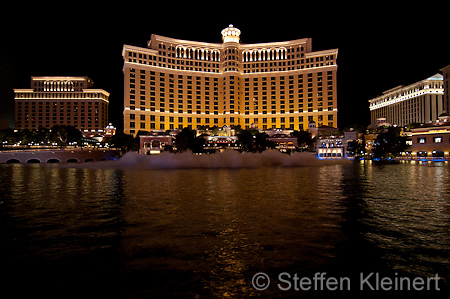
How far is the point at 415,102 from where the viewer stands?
143000 millimetres

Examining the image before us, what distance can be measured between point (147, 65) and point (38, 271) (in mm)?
138477

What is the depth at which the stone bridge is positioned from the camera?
3201 inches

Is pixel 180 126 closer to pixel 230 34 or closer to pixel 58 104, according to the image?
pixel 230 34

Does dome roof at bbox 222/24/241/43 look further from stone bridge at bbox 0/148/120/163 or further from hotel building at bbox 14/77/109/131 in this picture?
stone bridge at bbox 0/148/120/163

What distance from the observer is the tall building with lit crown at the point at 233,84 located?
13688cm

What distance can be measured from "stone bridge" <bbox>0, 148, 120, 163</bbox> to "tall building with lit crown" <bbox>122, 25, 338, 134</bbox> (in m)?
47.1

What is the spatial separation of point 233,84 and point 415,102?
9145cm

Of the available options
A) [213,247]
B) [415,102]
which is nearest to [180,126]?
[415,102]

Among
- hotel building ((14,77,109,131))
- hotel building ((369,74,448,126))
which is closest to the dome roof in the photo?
hotel building ((14,77,109,131))

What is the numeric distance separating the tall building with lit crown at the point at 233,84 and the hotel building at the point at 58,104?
198 feet

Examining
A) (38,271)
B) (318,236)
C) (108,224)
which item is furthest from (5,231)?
(318,236)

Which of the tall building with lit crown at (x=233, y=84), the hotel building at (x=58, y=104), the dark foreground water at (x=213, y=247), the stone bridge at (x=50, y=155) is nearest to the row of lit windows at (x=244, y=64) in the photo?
the tall building with lit crown at (x=233, y=84)

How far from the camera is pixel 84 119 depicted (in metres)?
176

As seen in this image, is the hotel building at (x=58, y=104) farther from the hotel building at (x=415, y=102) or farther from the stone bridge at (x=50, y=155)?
the hotel building at (x=415, y=102)
